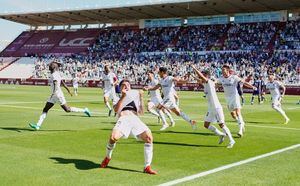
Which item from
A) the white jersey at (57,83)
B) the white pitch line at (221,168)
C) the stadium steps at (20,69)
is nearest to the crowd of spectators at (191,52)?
the stadium steps at (20,69)

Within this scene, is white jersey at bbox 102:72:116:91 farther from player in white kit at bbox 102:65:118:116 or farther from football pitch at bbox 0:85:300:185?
football pitch at bbox 0:85:300:185

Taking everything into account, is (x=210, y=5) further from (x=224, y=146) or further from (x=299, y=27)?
(x=224, y=146)

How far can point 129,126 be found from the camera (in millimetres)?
8891

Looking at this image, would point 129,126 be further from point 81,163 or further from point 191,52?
point 191,52

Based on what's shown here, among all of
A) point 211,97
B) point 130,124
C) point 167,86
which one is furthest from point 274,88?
point 130,124

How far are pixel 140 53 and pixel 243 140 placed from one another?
55.7 metres

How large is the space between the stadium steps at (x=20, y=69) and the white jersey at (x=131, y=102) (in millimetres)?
67976

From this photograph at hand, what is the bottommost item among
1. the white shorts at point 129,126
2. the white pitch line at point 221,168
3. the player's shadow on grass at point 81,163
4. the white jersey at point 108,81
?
the white pitch line at point 221,168

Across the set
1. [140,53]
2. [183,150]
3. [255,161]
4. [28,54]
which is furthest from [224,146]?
[28,54]

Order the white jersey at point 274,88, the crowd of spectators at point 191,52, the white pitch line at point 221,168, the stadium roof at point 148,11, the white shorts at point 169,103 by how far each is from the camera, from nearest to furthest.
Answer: the white pitch line at point 221,168, the white shorts at point 169,103, the white jersey at point 274,88, the crowd of spectators at point 191,52, the stadium roof at point 148,11

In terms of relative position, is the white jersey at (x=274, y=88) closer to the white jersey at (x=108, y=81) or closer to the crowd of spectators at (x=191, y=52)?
the white jersey at (x=108, y=81)

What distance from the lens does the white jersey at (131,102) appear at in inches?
358

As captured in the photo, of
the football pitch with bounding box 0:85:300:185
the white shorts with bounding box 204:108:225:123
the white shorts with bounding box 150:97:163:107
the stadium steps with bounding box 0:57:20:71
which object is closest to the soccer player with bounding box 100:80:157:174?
the football pitch with bounding box 0:85:300:185

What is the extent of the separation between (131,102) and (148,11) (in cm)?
6208
